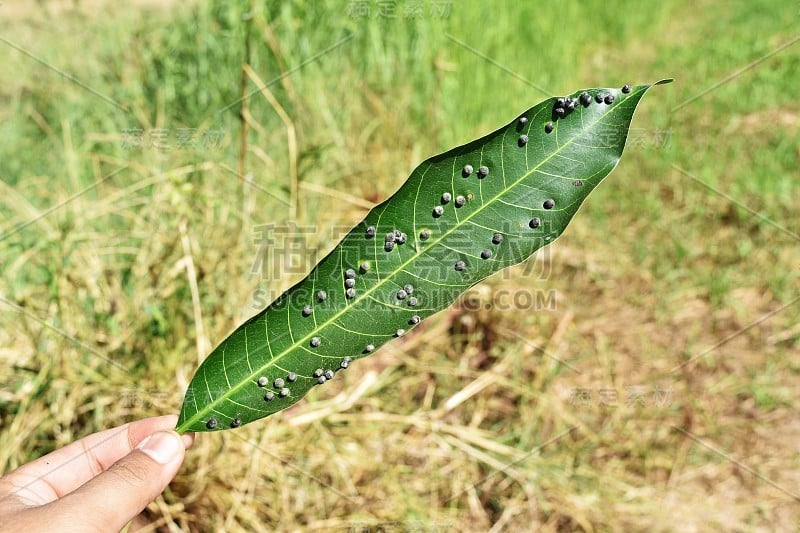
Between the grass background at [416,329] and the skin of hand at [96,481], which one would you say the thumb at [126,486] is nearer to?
the skin of hand at [96,481]

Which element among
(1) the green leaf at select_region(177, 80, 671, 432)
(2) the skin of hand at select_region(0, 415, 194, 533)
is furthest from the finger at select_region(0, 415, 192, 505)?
(1) the green leaf at select_region(177, 80, 671, 432)

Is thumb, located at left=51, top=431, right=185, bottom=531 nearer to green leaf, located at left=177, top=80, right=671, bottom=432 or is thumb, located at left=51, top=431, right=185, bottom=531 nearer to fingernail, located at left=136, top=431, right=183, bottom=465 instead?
fingernail, located at left=136, top=431, right=183, bottom=465

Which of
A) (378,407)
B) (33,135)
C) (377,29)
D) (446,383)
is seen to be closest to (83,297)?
(378,407)

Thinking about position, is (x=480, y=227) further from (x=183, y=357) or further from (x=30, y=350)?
(x=30, y=350)

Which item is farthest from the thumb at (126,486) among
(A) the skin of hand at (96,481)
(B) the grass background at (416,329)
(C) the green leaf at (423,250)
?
(B) the grass background at (416,329)

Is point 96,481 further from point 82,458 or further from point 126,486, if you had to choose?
point 82,458

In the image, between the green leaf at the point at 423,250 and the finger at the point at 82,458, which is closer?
the green leaf at the point at 423,250
